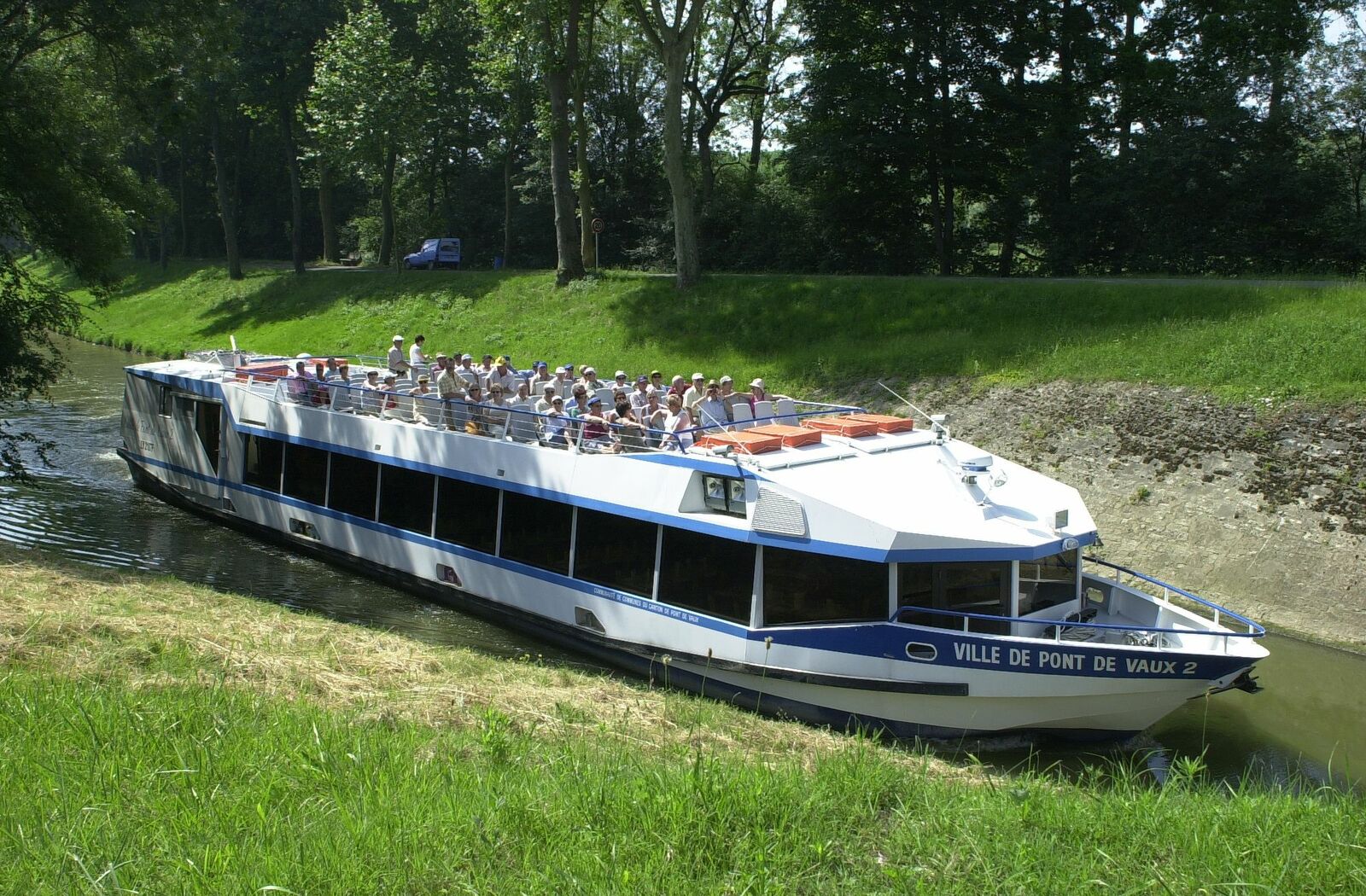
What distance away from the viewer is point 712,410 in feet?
44.2

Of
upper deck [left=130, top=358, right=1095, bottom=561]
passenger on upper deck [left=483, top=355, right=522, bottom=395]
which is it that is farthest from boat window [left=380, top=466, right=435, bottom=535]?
passenger on upper deck [left=483, top=355, right=522, bottom=395]

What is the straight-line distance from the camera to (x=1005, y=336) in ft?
74.4

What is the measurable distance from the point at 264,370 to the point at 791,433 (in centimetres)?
1175

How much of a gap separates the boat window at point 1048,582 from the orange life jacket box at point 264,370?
495 inches

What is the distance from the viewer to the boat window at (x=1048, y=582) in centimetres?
1070

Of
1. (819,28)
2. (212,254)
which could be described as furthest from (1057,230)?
(212,254)

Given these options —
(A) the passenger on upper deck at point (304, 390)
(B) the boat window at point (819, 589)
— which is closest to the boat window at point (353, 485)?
(A) the passenger on upper deck at point (304, 390)

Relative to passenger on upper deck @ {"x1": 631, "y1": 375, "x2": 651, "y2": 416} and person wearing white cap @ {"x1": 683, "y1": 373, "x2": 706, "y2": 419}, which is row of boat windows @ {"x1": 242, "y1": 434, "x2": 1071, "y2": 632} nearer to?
passenger on upper deck @ {"x1": 631, "y1": 375, "x2": 651, "y2": 416}

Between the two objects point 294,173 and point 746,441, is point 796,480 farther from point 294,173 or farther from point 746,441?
point 294,173

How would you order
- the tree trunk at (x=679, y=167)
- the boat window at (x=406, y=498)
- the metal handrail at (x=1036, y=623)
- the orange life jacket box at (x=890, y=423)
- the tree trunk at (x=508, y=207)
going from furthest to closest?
the tree trunk at (x=508, y=207), the tree trunk at (x=679, y=167), the boat window at (x=406, y=498), the orange life jacket box at (x=890, y=423), the metal handrail at (x=1036, y=623)

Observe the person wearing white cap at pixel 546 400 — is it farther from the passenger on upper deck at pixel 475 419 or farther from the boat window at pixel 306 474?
the boat window at pixel 306 474

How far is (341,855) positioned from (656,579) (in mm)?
6801

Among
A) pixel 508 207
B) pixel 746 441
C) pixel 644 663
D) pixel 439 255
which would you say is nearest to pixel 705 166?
pixel 508 207

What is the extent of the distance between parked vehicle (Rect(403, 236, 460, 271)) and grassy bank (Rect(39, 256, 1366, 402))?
4.06 metres
